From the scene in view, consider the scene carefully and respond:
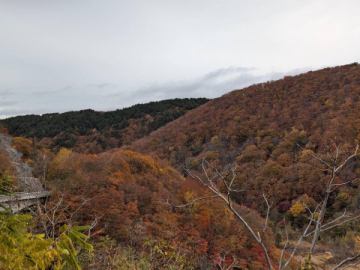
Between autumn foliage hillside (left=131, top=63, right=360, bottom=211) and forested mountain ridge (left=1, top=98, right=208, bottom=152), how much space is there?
1669cm

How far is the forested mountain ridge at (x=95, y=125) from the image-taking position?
133 meters

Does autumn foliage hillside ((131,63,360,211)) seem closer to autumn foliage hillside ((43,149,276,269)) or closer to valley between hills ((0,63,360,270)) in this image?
valley between hills ((0,63,360,270))

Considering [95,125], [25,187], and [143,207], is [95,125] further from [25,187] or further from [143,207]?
[25,187]

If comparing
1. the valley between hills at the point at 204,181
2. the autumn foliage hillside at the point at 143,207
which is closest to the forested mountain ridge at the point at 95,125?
the valley between hills at the point at 204,181

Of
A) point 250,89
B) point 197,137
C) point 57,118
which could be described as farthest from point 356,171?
point 57,118

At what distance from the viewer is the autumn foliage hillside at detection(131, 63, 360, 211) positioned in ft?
299

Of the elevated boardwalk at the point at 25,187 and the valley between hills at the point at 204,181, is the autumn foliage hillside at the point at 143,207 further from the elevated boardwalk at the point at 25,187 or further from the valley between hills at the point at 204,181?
the elevated boardwalk at the point at 25,187

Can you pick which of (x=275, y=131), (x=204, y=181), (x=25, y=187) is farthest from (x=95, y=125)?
(x=204, y=181)

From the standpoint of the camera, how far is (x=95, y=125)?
6152 inches

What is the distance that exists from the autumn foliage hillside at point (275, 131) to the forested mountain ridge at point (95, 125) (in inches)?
657

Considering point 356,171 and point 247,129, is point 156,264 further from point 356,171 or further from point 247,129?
point 247,129

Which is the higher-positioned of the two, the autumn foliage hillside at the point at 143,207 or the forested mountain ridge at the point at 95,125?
the forested mountain ridge at the point at 95,125

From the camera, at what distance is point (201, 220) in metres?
43.8

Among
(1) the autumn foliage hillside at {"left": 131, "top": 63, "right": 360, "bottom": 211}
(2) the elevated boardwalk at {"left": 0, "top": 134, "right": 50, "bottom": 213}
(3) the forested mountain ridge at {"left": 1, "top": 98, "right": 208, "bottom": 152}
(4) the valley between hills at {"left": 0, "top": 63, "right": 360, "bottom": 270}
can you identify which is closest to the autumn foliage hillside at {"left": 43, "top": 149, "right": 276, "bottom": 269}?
(4) the valley between hills at {"left": 0, "top": 63, "right": 360, "bottom": 270}
